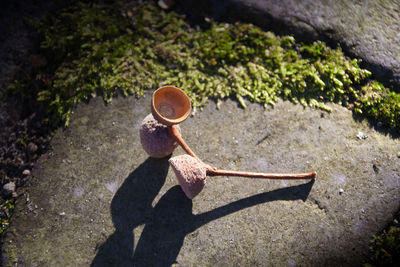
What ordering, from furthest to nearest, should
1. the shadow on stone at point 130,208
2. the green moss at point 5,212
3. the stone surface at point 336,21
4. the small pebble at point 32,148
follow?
the stone surface at point 336,21 → the small pebble at point 32,148 → the green moss at point 5,212 → the shadow on stone at point 130,208

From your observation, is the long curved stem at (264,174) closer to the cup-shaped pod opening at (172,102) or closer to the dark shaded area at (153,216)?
the dark shaded area at (153,216)

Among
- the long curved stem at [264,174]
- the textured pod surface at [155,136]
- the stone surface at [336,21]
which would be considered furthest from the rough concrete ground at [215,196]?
the stone surface at [336,21]

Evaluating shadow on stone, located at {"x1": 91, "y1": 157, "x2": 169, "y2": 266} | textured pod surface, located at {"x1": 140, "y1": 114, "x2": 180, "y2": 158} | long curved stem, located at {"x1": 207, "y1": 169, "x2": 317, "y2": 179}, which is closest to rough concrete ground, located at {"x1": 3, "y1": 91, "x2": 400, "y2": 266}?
shadow on stone, located at {"x1": 91, "y1": 157, "x2": 169, "y2": 266}

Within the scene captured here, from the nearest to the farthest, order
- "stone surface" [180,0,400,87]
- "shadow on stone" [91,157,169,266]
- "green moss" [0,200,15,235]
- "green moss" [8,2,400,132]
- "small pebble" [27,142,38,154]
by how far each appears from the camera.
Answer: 1. "shadow on stone" [91,157,169,266]
2. "green moss" [0,200,15,235]
3. "small pebble" [27,142,38,154]
4. "green moss" [8,2,400,132]
5. "stone surface" [180,0,400,87]

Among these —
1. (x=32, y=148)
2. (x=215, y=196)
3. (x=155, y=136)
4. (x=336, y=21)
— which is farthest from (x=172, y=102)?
(x=336, y=21)

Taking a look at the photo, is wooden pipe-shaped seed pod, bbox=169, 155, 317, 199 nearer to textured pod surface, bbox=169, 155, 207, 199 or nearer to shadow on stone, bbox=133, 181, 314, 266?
textured pod surface, bbox=169, 155, 207, 199

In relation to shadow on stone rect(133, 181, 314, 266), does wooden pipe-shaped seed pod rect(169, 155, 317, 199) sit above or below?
above

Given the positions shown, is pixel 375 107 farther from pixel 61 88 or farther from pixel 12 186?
pixel 12 186
